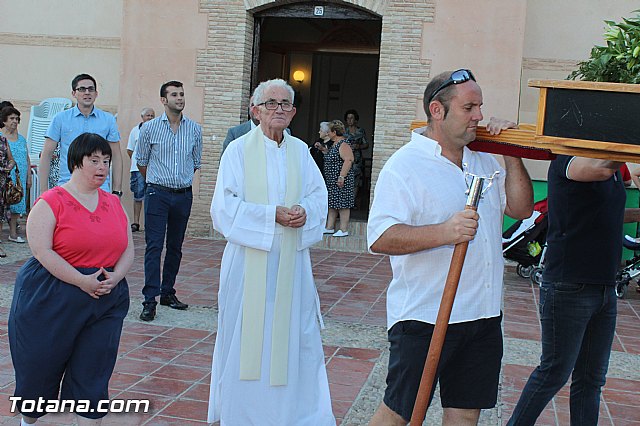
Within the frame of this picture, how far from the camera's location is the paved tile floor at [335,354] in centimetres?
534

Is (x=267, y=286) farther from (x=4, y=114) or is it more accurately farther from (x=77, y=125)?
(x=4, y=114)

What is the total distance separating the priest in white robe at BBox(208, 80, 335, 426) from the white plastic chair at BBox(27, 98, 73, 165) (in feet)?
34.8

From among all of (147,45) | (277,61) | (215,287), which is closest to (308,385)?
(215,287)

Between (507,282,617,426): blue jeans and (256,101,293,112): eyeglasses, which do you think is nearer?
(507,282,617,426): blue jeans

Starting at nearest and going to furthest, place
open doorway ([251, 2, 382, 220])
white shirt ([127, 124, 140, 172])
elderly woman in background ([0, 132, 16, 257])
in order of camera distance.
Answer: elderly woman in background ([0, 132, 16, 257]) → white shirt ([127, 124, 140, 172]) → open doorway ([251, 2, 382, 220])

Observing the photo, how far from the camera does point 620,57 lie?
2.84 metres

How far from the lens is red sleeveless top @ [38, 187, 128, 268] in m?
4.00

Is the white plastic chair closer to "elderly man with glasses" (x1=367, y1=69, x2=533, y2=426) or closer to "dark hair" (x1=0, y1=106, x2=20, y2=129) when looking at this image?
"dark hair" (x1=0, y1=106, x2=20, y2=129)

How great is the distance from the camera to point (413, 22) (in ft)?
42.0

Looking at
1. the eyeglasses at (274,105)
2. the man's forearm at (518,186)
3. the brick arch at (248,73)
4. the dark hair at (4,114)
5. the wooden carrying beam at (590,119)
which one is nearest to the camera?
the wooden carrying beam at (590,119)

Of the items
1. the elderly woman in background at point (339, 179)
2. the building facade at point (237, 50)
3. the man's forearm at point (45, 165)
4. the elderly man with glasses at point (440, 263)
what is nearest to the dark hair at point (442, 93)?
the elderly man with glasses at point (440, 263)

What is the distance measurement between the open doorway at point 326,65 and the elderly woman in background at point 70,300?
11561 millimetres

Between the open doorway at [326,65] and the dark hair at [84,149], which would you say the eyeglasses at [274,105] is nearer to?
the dark hair at [84,149]

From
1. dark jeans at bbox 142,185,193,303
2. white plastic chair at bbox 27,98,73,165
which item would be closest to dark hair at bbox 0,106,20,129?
white plastic chair at bbox 27,98,73,165
